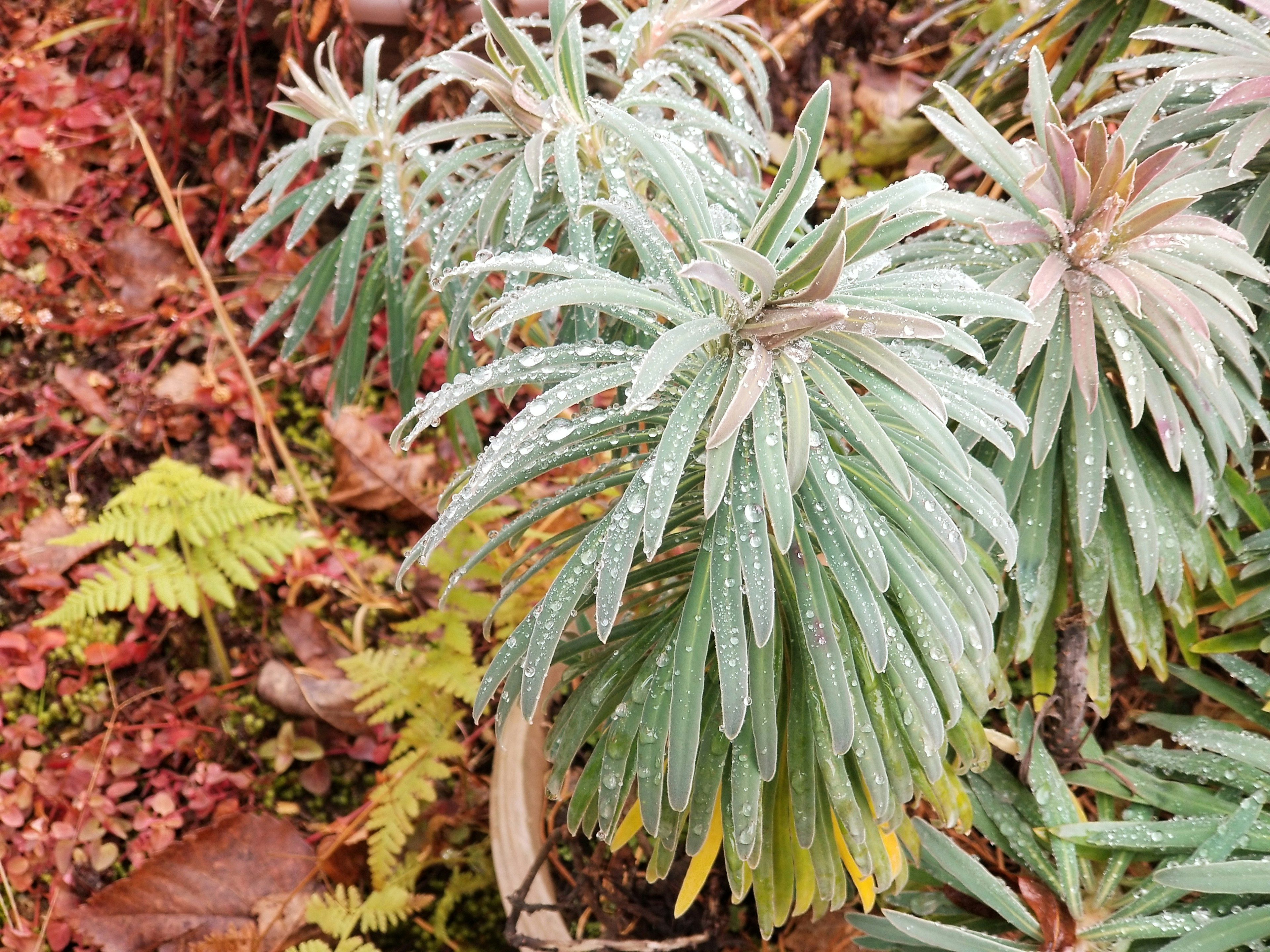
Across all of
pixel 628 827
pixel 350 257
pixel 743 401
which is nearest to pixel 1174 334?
pixel 743 401

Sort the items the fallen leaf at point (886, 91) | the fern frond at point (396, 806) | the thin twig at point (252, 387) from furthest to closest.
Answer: the fallen leaf at point (886, 91) < the thin twig at point (252, 387) < the fern frond at point (396, 806)

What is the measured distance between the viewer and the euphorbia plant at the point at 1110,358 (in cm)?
100

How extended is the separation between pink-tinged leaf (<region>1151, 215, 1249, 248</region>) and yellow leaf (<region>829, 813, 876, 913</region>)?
0.78 m

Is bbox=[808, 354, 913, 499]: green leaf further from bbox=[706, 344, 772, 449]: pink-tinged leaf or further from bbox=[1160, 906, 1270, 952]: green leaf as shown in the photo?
bbox=[1160, 906, 1270, 952]: green leaf

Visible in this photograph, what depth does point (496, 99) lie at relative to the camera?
1.07m

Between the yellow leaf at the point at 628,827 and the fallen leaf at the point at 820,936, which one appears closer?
the yellow leaf at the point at 628,827

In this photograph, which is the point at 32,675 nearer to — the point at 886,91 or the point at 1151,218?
the point at 1151,218

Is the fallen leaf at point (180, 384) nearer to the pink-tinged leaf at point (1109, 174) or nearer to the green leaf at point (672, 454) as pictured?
the green leaf at point (672, 454)

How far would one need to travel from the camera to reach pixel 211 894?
5.58 ft

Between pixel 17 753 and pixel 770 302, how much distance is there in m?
1.93

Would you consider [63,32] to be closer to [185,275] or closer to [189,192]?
[189,192]

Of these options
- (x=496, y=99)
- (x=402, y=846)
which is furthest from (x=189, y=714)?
(x=496, y=99)

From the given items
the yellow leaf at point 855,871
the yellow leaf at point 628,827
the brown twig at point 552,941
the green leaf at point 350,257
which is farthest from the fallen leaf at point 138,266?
the yellow leaf at point 855,871

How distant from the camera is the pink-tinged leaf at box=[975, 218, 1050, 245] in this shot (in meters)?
1.00
